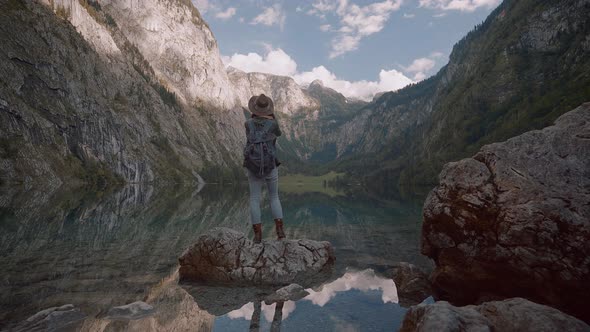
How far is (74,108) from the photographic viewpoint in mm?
119812

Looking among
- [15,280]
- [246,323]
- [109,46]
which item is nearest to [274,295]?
[246,323]

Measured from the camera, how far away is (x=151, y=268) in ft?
36.0

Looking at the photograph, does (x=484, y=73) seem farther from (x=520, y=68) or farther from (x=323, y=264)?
(x=323, y=264)

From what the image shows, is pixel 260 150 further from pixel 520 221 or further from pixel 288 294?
pixel 520 221

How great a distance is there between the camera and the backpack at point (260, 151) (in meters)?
9.77

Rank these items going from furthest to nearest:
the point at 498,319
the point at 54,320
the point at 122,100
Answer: the point at 122,100 → the point at 54,320 → the point at 498,319

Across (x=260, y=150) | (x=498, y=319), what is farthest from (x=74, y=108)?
(x=498, y=319)

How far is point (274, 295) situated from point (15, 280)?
7124 millimetres

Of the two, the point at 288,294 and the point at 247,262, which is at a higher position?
the point at 247,262

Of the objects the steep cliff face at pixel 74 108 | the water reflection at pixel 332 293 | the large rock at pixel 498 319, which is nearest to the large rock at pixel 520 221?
the water reflection at pixel 332 293

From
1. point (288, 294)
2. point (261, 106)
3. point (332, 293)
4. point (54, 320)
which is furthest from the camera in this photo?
point (261, 106)

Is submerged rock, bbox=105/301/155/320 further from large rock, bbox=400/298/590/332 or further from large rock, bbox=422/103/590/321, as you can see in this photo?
large rock, bbox=422/103/590/321

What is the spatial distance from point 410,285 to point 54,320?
746 centimetres

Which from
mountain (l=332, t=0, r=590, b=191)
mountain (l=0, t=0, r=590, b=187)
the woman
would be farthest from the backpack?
mountain (l=332, t=0, r=590, b=191)
